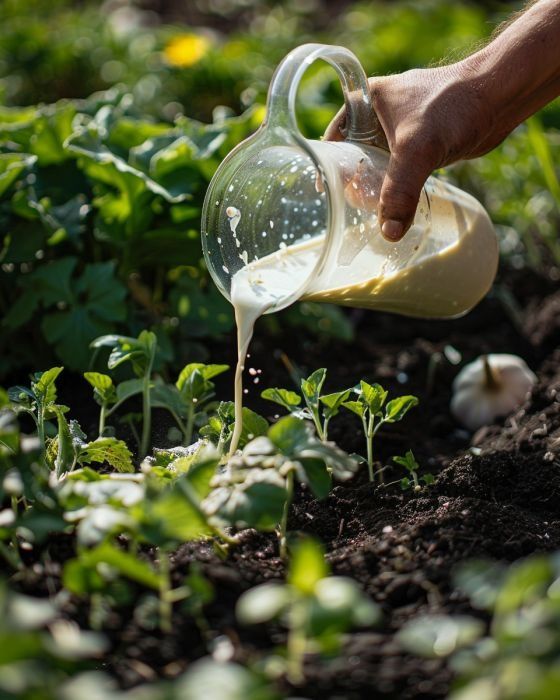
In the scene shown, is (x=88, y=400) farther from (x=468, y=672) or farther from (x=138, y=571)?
(x=468, y=672)

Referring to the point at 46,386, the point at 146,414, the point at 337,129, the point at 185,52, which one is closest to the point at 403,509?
the point at 146,414

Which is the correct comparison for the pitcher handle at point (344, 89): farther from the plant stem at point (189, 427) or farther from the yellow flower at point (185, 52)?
the yellow flower at point (185, 52)

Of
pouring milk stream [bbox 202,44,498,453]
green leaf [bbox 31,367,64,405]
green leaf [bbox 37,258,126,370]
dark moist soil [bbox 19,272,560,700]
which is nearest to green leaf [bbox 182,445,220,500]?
dark moist soil [bbox 19,272,560,700]

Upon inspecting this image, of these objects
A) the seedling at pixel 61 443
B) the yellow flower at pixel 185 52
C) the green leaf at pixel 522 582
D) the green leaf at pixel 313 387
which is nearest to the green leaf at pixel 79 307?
the seedling at pixel 61 443

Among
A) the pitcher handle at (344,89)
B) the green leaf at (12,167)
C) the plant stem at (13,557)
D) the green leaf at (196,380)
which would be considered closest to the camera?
the plant stem at (13,557)

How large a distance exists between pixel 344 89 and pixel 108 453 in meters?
0.87

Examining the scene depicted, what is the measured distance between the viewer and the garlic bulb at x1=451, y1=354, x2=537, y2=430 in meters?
2.68

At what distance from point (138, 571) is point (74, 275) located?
1837 mm

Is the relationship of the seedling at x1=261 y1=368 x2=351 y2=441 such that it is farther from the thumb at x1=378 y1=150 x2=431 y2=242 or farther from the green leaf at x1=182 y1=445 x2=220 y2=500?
the green leaf at x1=182 y1=445 x2=220 y2=500

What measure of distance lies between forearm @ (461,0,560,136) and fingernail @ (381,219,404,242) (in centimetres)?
33

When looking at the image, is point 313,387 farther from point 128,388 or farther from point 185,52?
point 185,52

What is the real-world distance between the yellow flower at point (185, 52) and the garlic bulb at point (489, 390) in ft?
10.9

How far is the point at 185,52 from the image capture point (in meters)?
5.55

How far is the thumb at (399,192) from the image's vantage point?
75.4 inches
